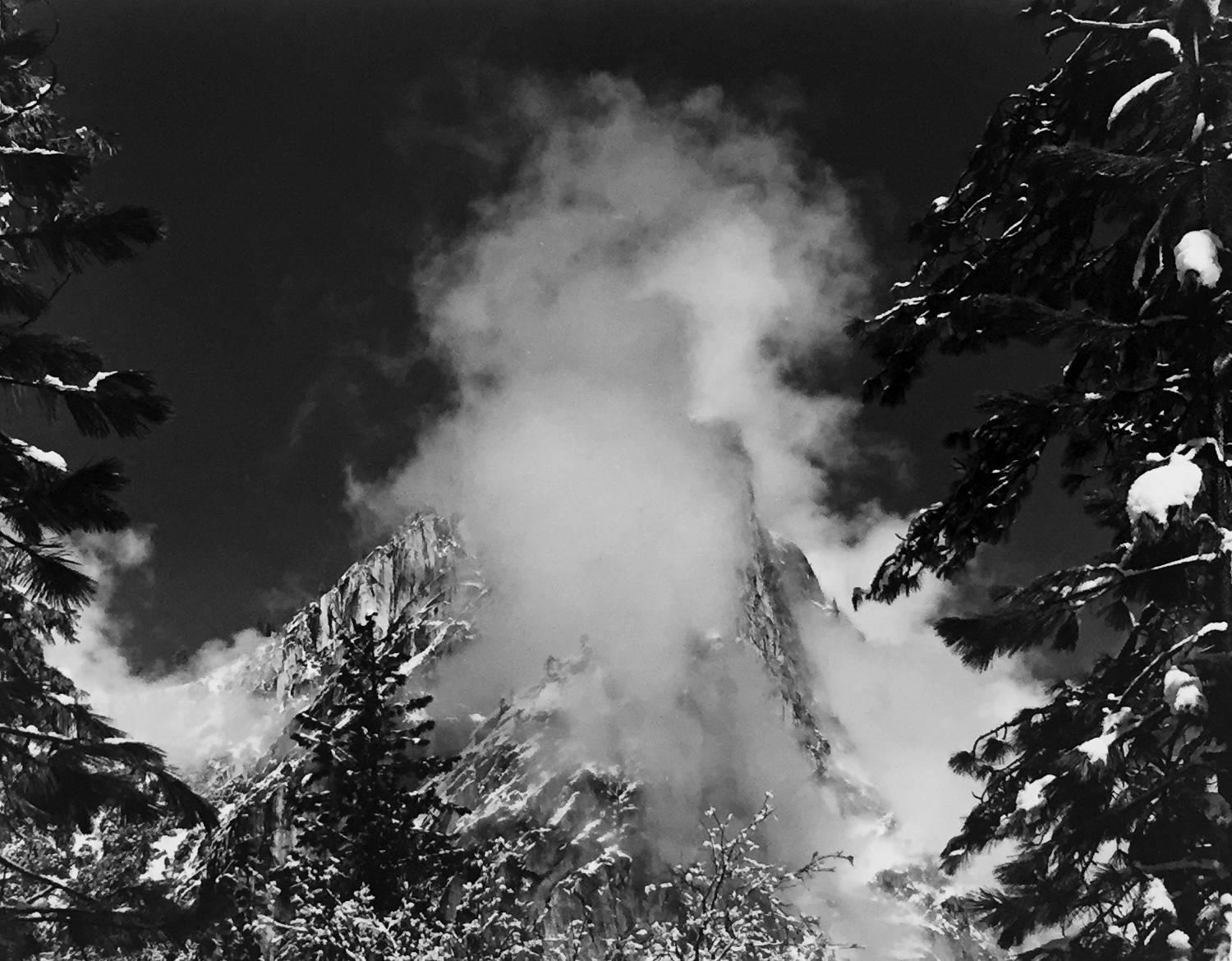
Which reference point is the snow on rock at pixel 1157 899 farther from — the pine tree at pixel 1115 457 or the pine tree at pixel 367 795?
the pine tree at pixel 367 795

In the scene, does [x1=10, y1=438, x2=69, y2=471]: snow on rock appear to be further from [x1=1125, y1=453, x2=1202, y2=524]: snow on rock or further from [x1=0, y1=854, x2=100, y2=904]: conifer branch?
[x1=1125, y1=453, x2=1202, y2=524]: snow on rock

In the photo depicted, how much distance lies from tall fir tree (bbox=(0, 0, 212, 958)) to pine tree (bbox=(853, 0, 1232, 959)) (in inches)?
230

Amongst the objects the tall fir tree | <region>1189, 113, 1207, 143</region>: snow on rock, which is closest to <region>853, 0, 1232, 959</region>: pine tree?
<region>1189, 113, 1207, 143</region>: snow on rock

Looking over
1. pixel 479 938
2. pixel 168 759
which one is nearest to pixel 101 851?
pixel 479 938

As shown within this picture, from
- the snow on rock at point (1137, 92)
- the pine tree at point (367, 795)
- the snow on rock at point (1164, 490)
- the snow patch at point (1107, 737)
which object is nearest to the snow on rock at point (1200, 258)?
the snow on rock at point (1164, 490)

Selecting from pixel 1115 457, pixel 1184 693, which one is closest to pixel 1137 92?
pixel 1115 457

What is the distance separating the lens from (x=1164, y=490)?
14.4 feet

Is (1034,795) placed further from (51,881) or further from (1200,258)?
(51,881)

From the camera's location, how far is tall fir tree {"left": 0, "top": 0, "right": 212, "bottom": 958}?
709cm

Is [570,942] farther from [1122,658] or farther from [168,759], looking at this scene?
[1122,658]

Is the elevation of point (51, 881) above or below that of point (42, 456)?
below

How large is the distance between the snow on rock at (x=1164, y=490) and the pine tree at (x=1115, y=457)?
0.04 feet

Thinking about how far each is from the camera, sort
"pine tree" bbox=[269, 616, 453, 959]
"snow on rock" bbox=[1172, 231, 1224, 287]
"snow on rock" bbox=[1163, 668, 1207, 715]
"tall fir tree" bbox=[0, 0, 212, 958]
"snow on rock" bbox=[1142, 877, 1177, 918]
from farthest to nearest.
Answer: "pine tree" bbox=[269, 616, 453, 959] < "tall fir tree" bbox=[0, 0, 212, 958] < "snow on rock" bbox=[1142, 877, 1177, 918] < "snow on rock" bbox=[1172, 231, 1224, 287] < "snow on rock" bbox=[1163, 668, 1207, 715]

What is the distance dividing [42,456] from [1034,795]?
727 cm
